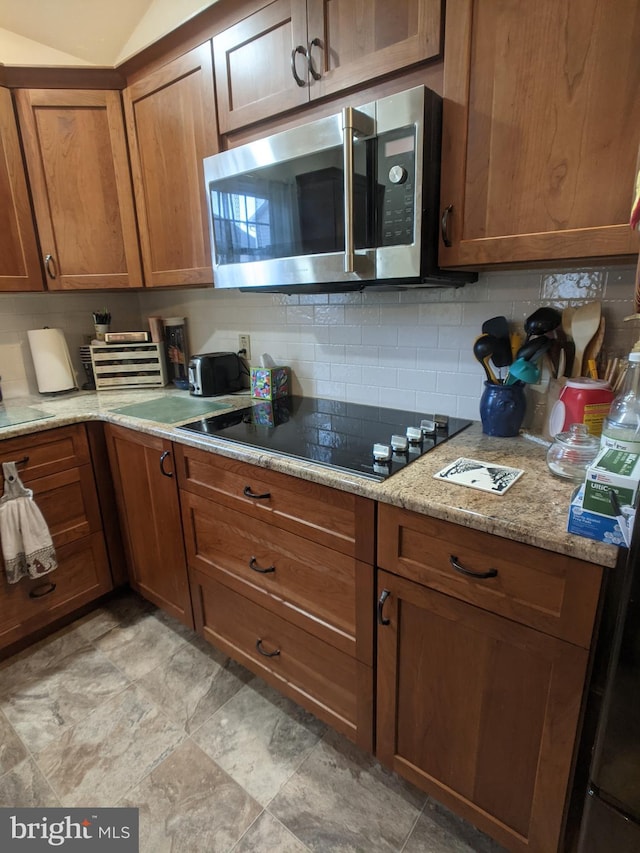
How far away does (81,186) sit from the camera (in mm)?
1854

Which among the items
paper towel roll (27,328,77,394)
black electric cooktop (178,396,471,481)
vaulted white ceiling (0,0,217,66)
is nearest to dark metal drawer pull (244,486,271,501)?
black electric cooktop (178,396,471,481)

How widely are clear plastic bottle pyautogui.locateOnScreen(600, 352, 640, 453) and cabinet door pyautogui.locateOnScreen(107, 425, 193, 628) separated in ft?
4.21

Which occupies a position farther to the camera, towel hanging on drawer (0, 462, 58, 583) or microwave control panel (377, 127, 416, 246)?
towel hanging on drawer (0, 462, 58, 583)

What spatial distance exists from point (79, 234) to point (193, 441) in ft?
3.85

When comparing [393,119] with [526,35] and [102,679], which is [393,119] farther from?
[102,679]

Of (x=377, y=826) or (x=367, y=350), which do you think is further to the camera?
(x=367, y=350)

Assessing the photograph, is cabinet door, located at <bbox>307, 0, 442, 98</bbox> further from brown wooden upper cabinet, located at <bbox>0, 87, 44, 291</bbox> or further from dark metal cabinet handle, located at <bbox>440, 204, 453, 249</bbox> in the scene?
brown wooden upper cabinet, located at <bbox>0, 87, 44, 291</bbox>

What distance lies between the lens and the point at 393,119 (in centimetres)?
A: 107

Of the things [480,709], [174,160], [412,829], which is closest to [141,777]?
[412,829]

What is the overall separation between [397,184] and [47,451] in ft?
5.08

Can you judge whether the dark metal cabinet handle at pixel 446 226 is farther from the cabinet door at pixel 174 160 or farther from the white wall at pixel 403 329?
the cabinet door at pixel 174 160

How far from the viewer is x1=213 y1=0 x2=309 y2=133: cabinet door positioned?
1267 mm

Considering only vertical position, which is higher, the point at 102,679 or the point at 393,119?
the point at 393,119

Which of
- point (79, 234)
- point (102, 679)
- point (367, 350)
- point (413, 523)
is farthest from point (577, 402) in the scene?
point (79, 234)
